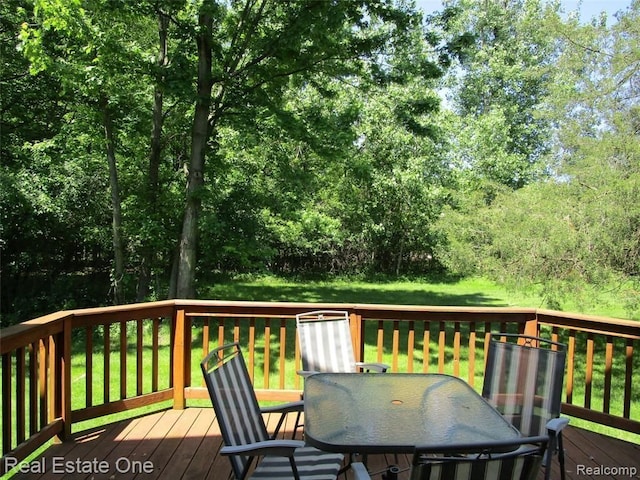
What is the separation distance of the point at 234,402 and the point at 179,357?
1.73 meters

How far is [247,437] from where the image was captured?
91.3 inches

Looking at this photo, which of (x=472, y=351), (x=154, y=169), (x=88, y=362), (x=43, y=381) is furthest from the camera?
(x=154, y=169)

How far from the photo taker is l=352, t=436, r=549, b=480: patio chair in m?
1.37

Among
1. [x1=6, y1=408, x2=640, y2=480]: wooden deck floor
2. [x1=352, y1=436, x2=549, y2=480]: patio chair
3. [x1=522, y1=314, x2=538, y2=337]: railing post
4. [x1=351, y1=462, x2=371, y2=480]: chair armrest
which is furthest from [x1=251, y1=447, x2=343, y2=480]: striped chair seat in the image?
[x1=522, y1=314, x2=538, y2=337]: railing post

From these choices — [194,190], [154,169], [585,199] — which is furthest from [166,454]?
[154,169]

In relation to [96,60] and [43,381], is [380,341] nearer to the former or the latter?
[43,381]

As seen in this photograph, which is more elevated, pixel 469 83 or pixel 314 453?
pixel 469 83

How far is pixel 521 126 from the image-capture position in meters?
20.7

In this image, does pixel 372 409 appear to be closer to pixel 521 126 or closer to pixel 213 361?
pixel 213 361

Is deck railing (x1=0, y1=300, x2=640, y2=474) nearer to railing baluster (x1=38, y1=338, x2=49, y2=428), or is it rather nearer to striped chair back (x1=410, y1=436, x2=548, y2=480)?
railing baluster (x1=38, y1=338, x2=49, y2=428)

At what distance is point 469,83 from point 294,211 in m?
15.5

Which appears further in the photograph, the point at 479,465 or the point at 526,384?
the point at 526,384

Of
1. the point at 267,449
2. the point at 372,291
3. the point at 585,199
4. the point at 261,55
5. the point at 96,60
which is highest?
the point at 261,55

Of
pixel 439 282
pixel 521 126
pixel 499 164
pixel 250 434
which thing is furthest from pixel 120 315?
pixel 521 126
